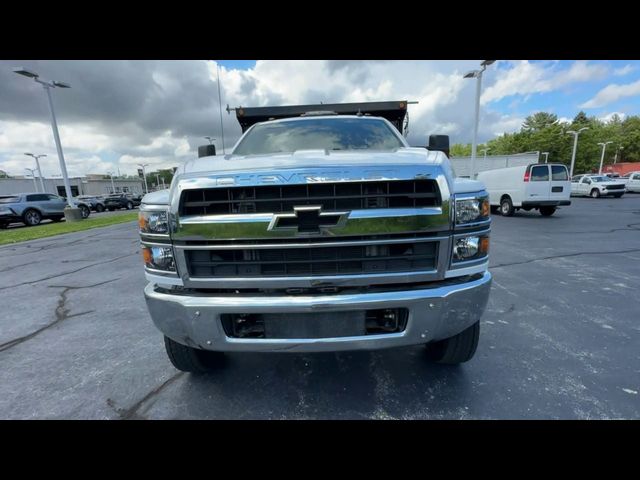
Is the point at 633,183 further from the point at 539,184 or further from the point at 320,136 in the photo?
the point at 320,136

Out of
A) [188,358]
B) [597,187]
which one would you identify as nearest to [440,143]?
[188,358]

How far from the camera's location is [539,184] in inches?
448

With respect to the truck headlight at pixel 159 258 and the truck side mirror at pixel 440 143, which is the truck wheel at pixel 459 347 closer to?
the truck side mirror at pixel 440 143

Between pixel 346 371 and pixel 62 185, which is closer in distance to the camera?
pixel 346 371

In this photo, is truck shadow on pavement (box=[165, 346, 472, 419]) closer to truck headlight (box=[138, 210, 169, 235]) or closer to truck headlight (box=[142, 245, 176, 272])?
truck headlight (box=[142, 245, 176, 272])

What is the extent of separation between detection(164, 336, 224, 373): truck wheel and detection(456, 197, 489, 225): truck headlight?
6.86ft

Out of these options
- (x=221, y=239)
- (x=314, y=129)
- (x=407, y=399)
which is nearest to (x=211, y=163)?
(x=221, y=239)

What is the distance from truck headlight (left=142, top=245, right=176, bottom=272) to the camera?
187 centimetres

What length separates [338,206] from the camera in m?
1.76

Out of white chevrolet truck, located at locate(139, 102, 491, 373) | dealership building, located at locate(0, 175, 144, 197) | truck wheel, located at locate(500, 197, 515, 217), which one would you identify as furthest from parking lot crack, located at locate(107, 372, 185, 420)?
dealership building, located at locate(0, 175, 144, 197)

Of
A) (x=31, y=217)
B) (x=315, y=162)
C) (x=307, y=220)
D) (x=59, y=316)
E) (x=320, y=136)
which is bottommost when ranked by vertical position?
(x=59, y=316)

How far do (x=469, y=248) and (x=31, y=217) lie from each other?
22161 millimetres

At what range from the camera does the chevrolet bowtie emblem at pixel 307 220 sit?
5.58ft
